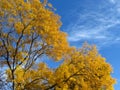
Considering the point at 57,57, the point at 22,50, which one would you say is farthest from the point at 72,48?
the point at 22,50

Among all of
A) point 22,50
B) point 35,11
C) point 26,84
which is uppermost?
point 35,11

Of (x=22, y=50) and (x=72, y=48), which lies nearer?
(x=22, y=50)

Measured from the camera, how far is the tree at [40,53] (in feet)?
109

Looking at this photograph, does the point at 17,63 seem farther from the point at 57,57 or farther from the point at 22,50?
the point at 57,57

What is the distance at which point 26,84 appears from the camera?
3325cm

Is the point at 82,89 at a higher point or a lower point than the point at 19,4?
lower

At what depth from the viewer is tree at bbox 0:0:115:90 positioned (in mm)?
33094

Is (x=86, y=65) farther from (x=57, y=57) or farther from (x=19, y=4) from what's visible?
(x=19, y=4)

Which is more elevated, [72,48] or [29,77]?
[72,48]

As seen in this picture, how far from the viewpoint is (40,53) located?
34.3 metres

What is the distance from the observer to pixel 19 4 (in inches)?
1315

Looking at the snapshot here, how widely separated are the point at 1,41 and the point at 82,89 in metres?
7.99

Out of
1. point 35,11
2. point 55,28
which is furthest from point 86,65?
point 35,11

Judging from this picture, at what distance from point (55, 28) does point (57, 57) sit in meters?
2.42
